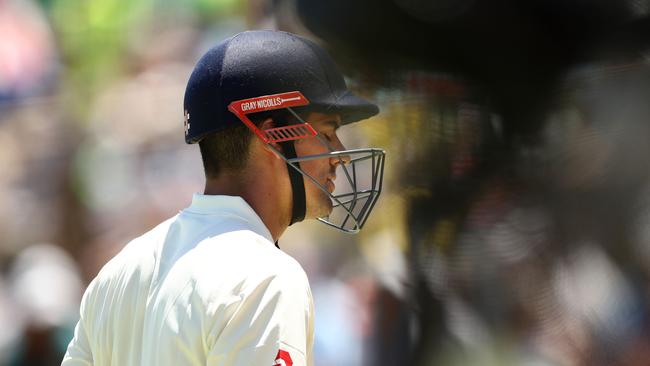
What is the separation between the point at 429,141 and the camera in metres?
3.54

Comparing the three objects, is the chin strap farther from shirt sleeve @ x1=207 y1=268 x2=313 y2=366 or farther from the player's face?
shirt sleeve @ x1=207 y1=268 x2=313 y2=366

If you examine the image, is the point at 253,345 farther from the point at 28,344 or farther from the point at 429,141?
the point at 28,344

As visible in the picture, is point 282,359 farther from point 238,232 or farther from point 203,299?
point 238,232

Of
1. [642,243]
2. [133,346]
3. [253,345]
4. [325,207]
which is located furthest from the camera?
[642,243]

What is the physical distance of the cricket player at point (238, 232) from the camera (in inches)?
59.2

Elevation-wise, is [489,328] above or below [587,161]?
below

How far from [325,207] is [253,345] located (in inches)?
19.7

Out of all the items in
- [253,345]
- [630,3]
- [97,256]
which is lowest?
[97,256]

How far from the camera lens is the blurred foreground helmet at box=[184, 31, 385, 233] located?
1.83 metres

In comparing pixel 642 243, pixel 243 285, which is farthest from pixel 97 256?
pixel 243 285

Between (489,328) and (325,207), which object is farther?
(489,328)

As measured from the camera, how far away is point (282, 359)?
149cm

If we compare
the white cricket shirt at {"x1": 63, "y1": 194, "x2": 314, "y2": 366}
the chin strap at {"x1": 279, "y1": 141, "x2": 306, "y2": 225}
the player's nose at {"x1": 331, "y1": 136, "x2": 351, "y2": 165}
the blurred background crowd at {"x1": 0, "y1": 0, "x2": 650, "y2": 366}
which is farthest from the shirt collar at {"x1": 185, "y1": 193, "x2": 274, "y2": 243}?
the blurred background crowd at {"x1": 0, "y1": 0, "x2": 650, "y2": 366}

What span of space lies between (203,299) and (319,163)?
463mm
